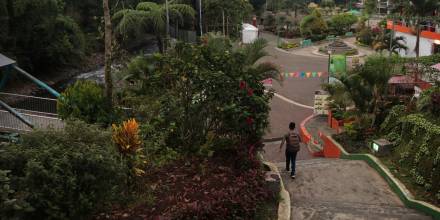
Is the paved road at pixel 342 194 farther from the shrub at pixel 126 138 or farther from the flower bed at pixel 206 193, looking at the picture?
the shrub at pixel 126 138

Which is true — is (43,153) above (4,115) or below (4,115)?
above

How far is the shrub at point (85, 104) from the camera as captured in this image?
12648mm

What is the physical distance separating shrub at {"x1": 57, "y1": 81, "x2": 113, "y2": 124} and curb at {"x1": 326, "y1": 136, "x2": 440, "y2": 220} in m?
6.98

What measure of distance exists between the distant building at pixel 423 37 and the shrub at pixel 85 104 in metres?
23.3

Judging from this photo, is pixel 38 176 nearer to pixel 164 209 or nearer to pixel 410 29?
pixel 164 209

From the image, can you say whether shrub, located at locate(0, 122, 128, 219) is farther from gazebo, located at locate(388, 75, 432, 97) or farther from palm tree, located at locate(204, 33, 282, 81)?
gazebo, located at locate(388, 75, 432, 97)

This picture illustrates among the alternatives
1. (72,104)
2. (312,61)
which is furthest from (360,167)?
(312,61)

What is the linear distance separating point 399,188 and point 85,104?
830cm

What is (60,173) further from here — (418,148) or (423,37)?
(423,37)

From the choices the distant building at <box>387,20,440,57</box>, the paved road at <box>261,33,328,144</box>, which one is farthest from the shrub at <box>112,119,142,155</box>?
the distant building at <box>387,20,440,57</box>

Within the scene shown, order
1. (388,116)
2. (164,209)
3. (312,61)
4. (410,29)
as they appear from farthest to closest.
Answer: (312,61)
(410,29)
(388,116)
(164,209)

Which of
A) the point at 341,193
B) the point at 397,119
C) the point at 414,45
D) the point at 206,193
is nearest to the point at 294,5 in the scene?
the point at 414,45

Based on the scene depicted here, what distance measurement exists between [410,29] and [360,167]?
76.1ft

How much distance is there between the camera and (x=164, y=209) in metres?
6.93
